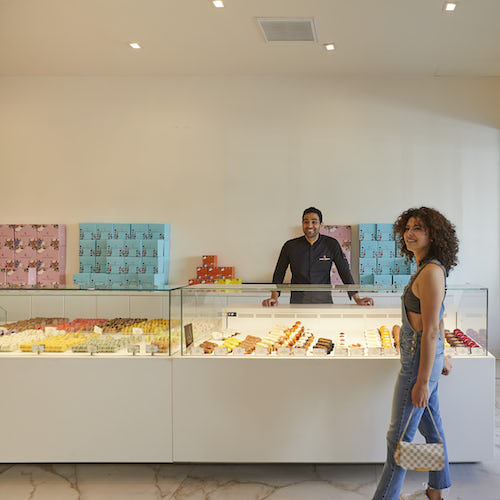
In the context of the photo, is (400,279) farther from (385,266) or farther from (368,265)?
(368,265)

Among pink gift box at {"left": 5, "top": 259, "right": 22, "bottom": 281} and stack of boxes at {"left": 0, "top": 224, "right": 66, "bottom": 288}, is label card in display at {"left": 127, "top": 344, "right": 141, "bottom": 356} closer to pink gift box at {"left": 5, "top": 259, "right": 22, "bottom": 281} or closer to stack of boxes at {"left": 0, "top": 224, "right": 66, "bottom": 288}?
stack of boxes at {"left": 0, "top": 224, "right": 66, "bottom": 288}

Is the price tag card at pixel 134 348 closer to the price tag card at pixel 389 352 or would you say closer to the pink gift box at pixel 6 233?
the price tag card at pixel 389 352

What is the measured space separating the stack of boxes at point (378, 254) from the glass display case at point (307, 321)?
280cm

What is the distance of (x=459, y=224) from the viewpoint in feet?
20.3

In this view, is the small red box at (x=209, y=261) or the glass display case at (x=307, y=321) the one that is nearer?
the glass display case at (x=307, y=321)

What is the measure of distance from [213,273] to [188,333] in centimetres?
308

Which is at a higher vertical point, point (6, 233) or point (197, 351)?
point (6, 233)

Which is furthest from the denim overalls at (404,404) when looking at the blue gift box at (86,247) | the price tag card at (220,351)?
the blue gift box at (86,247)

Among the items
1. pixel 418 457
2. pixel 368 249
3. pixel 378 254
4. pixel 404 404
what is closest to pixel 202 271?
pixel 368 249

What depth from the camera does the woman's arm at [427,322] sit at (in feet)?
7.09

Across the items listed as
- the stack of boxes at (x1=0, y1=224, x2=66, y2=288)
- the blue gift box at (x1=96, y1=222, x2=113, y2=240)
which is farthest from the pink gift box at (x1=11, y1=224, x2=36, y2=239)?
the blue gift box at (x1=96, y1=222, x2=113, y2=240)

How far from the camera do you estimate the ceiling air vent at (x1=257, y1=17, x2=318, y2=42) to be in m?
4.70

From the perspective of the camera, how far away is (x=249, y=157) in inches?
247

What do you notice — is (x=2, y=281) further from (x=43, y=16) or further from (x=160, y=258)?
(x=43, y=16)
